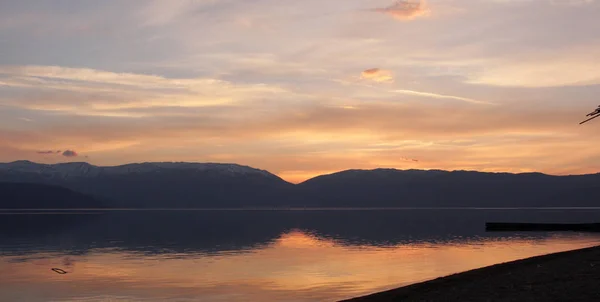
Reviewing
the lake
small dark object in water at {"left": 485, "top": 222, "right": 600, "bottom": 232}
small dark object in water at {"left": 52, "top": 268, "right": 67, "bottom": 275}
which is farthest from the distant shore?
small dark object in water at {"left": 485, "top": 222, "right": 600, "bottom": 232}

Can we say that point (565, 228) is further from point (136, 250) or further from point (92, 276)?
point (92, 276)

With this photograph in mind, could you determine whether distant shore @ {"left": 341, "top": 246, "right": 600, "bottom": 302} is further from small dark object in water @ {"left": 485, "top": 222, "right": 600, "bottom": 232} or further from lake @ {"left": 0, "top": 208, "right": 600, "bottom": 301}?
small dark object in water @ {"left": 485, "top": 222, "right": 600, "bottom": 232}

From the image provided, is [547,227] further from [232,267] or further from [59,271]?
[59,271]

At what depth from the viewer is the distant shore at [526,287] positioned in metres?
27.5

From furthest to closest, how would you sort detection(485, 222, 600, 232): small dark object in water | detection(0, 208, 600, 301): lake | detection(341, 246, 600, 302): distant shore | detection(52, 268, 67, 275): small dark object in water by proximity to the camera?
detection(485, 222, 600, 232): small dark object in water
detection(52, 268, 67, 275): small dark object in water
detection(0, 208, 600, 301): lake
detection(341, 246, 600, 302): distant shore

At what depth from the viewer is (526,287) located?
1218 inches

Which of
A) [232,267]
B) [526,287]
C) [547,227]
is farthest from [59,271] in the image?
[547,227]

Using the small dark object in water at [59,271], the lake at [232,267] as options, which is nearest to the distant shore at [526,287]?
the lake at [232,267]

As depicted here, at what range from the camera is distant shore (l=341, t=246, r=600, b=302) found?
27.5 metres

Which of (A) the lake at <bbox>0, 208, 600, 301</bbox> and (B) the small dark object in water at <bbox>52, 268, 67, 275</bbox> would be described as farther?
(B) the small dark object in water at <bbox>52, 268, 67, 275</bbox>

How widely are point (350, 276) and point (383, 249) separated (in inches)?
1166

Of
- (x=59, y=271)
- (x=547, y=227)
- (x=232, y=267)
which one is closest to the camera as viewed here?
(x=59, y=271)

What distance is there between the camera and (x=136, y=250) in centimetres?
8581

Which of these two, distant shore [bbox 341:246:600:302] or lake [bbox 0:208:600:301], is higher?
distant shore [bbox 341:246:600:302]
